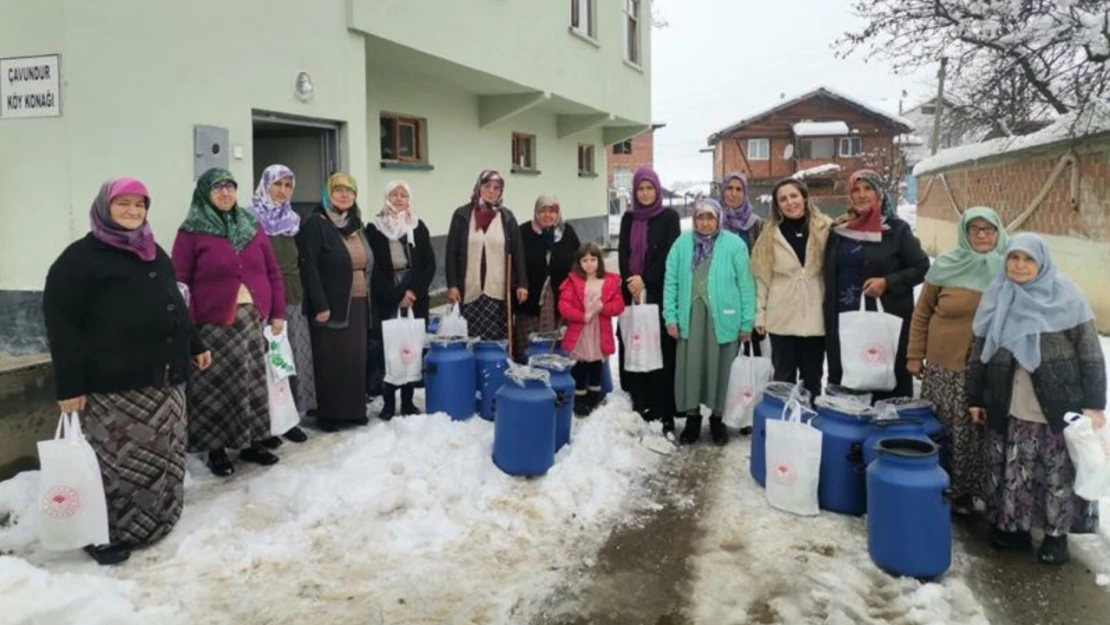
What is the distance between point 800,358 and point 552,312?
1954 millimetres

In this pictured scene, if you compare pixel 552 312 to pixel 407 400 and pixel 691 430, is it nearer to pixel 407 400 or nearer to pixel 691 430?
pixel 407 400

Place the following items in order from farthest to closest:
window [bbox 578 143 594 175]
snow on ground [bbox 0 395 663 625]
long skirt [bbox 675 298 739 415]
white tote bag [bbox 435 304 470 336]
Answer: window [bbox 578 143 594 175]
white tote bag [bbox 435 304 470 336]
long skirt [bbox 675 298 739 415]
snow on ground [bbox 0 395 663 625]

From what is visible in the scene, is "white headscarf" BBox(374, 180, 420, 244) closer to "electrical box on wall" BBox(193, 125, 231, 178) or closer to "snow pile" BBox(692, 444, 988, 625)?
"electrical box on wall" BBox(193, 125, 231, 178)

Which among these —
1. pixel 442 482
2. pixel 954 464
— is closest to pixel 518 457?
pixel 442 482

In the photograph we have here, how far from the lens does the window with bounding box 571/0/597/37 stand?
522 inches

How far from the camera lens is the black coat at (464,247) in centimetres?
614

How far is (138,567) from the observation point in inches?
143

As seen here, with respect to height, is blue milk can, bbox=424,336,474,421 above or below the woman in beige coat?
below

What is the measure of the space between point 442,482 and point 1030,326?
2999 mm

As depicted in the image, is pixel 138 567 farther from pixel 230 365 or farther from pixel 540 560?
pixel 540 560

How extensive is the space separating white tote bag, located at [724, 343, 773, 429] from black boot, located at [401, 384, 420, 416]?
7.40 ft

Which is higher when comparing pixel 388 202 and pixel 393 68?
pixel 393 68

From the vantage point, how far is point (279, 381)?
16.4 ft

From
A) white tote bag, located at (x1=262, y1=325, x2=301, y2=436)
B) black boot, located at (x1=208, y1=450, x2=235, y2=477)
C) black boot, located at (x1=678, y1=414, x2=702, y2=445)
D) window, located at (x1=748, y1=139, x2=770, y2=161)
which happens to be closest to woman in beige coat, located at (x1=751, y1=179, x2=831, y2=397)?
black boot, located at (x1=678, y1=414, x2=702, y2=445)
